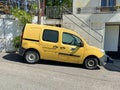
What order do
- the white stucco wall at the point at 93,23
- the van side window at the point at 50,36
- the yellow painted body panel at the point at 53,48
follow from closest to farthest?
the yellow painted body panel at the point at 53,48, the van side window at the point at 50,36, the white stucco wall at the point at 93,23

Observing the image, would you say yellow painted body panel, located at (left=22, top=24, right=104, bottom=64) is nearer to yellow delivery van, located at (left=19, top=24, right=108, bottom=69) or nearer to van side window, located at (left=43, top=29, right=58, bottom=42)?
yellow delivery van, located at (left=19, top=24, right=108, bottom=69)

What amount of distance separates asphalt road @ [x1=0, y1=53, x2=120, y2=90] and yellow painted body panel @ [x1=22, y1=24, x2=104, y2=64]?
17.0 inches

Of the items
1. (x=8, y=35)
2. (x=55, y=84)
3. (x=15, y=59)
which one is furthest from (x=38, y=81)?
(x=8, y=35)

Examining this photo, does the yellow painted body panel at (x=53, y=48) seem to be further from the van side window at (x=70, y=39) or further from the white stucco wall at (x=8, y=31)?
the white stucco wall at (x=8, y=31)

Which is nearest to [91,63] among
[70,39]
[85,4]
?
[70,39]

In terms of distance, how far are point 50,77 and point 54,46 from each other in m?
2.78

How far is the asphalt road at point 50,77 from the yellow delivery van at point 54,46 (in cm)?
39

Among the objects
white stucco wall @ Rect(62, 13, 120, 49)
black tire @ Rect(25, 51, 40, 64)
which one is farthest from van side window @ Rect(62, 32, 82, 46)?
white stucco wall @ Rect(62, 13, 120, 49)

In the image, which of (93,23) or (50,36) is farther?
(93,23)


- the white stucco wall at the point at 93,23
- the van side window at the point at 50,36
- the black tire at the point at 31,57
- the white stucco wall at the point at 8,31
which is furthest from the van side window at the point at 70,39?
the white stucco wall at the point at 93,23

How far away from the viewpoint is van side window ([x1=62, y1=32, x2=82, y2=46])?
11812 mm

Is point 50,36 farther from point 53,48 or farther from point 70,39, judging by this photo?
point 70,39

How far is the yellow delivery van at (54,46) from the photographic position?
462 inches

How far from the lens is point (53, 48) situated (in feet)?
38.4
